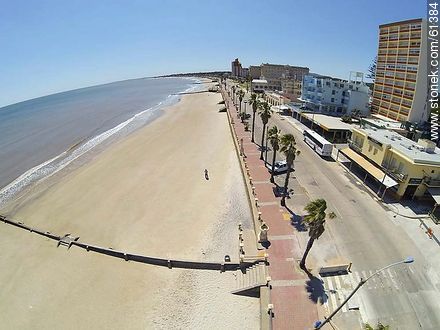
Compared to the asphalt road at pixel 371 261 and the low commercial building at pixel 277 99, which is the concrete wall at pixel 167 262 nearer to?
the asphalt road at pixel 371 261

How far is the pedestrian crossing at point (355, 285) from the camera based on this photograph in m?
17.7

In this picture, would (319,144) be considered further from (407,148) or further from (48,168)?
(48,168)

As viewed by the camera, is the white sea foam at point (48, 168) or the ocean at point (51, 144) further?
the ocean at point (51, 144)

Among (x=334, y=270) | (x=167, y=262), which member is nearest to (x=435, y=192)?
(x=334, y=270)

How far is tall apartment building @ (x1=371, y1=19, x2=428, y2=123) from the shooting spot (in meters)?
54.2

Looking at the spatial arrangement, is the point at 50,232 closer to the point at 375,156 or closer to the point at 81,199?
the point at 81,199

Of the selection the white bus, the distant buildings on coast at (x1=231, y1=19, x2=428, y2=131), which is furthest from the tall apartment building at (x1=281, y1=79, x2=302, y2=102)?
the white bus

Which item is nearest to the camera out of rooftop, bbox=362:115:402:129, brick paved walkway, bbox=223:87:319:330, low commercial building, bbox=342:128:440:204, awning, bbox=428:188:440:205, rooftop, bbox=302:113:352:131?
brick paved walkway, bbox=223:87:319:330

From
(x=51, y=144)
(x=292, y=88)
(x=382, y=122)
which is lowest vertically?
(x=51, y=144)

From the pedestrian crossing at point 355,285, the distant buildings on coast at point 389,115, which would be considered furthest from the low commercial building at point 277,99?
the pedestrian crossing at point 355,285

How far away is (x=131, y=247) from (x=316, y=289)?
52.6 feet

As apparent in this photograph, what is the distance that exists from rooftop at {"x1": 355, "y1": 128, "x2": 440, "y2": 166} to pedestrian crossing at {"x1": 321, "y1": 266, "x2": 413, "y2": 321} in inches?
504

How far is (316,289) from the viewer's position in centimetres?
1859

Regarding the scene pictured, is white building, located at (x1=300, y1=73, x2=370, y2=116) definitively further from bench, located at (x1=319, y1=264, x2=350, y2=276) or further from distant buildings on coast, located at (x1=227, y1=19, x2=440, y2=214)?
bench, located at (x1=319, y1=264, x2=350, y2=276)
